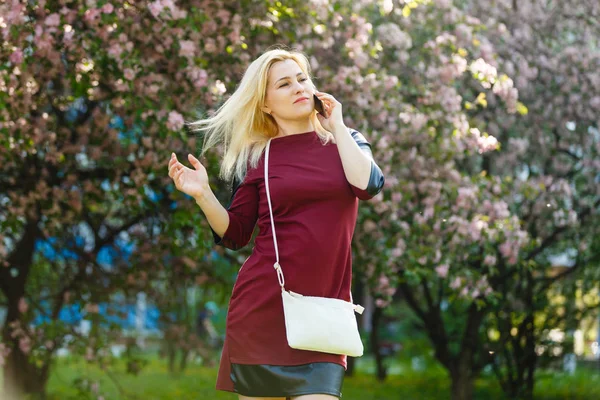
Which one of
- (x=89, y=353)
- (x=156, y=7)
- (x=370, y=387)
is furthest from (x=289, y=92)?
(x=370, y=387)

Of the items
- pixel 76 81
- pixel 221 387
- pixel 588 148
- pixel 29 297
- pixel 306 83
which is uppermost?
pixel 588 148

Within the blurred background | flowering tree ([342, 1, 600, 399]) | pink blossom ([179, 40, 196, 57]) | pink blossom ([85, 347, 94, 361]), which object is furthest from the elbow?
pink blossom ([85, 347, 94, 361])

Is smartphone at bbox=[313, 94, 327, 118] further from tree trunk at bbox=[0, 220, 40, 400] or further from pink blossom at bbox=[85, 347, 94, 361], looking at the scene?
tree trunk at bbox=[0, 220, 40, 400]

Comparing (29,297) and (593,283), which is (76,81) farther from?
(593,283)

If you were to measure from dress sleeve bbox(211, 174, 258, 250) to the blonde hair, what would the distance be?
49 mm

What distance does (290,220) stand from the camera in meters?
3.28

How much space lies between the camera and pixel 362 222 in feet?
23.2

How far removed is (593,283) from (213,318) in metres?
9.10

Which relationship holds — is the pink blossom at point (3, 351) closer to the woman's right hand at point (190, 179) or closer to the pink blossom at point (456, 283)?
the pink blossom at point (456, 283)

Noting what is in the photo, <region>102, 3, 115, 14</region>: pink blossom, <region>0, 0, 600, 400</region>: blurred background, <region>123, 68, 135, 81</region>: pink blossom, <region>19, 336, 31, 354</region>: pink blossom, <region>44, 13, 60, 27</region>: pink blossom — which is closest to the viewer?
<region>102, 3, 115, 14</region>: pink blossom

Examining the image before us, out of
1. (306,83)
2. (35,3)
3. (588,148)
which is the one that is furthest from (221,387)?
(588,148)

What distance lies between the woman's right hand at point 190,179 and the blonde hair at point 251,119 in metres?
0.14

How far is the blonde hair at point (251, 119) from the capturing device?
347 centimetres

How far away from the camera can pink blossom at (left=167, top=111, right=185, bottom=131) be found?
5.92 metres
